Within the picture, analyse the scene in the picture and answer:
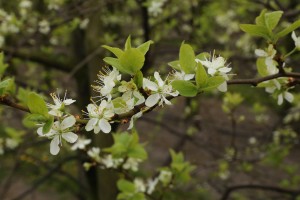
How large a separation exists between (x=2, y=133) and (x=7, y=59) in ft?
13.5

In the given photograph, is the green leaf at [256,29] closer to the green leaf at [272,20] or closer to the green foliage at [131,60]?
the green leaf at [272,20]

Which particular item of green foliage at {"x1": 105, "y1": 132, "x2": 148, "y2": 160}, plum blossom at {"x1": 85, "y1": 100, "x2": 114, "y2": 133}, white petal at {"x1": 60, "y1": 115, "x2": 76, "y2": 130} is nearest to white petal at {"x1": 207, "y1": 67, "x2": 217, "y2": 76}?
plum blossom at {"x1": 85, "y1": 100, "x2": 114, "y2": 133}

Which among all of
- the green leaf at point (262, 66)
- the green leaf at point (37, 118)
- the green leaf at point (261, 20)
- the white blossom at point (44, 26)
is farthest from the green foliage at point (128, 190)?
the white blossom at point (44, 26)

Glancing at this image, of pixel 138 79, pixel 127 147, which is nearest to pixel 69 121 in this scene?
pixel 138 79

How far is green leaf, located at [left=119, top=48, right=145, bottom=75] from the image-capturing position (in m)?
1.19

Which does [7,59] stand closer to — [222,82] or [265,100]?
[222,82]

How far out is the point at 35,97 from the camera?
47.4 inches

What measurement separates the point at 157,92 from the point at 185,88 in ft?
0.26

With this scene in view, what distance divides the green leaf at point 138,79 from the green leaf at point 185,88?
88 millimetres

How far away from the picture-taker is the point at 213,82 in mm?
1232

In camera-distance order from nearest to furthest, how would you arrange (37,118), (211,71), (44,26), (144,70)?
(37,118)
(211,71)
(44,26)
(144,70)

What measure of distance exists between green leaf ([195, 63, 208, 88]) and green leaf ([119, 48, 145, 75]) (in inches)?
5.9

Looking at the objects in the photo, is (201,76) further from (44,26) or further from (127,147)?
(44,26)

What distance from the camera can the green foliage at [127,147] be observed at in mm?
2166
